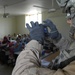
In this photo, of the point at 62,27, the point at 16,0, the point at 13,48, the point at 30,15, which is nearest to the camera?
the point at 13,48

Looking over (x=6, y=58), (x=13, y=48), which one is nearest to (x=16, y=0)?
(x=13, y=48)

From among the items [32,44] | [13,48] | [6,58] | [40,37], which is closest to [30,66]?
[32,44]

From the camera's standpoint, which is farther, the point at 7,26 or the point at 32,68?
the point at 7,26

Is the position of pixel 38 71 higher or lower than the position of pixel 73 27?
lower

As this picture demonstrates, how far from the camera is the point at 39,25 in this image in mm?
910

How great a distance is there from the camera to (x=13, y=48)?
182 inches

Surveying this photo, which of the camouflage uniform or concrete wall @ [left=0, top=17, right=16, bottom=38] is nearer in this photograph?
the camouflage uniform

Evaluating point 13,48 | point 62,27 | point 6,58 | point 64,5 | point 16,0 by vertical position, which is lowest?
point 6,58

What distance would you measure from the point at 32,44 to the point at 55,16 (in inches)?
306

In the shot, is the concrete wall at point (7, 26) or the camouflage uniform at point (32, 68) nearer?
the camouflage uniform at point (32, 68)

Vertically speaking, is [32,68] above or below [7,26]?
above

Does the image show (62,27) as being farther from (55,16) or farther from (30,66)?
(30,66)

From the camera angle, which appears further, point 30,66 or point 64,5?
point 64,5

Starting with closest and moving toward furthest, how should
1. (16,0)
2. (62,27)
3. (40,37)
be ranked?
(40,37) → (16,0) → (62,27)
